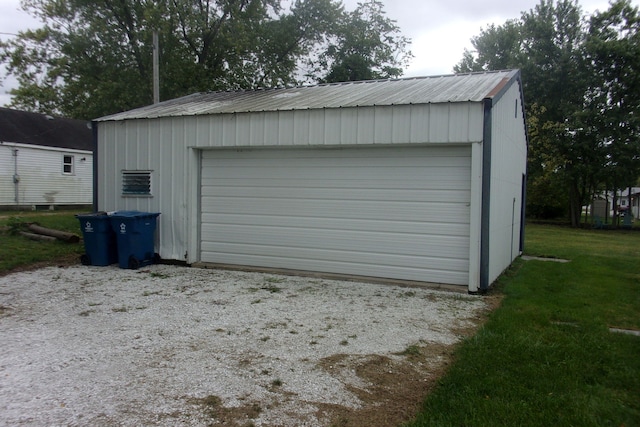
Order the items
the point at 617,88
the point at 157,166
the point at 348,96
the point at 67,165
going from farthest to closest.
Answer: the point at 617,88
the point at 67,165
the point at 157,166
the point at 348,96

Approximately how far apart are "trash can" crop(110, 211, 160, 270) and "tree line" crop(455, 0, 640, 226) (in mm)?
23326

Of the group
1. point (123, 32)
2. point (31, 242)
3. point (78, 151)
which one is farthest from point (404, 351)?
point (78, 151)

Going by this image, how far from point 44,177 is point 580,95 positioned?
89.1 ft

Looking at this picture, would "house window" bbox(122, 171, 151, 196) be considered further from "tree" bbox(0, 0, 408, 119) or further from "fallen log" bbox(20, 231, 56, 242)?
"tree" bbox(0, 0, 408, 119)

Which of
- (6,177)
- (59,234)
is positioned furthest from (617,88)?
(6,177)

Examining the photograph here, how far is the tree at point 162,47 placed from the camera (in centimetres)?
1803

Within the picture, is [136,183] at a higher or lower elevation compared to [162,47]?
lower

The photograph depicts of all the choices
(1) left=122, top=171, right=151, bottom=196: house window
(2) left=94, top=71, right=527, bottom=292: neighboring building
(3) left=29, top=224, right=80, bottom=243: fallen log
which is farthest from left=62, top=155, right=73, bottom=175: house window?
(1) left=122, top=171, right=151, bottom=196: house window

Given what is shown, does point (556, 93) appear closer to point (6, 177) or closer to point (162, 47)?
A: point (162, 47)

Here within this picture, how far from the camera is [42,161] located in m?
21.0

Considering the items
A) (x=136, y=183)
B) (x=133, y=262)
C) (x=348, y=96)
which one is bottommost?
(x=133, y=262)

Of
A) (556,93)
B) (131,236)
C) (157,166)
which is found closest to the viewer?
(131,236)

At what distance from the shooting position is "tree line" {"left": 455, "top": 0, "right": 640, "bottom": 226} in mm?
23922

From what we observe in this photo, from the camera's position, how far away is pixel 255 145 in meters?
8.26
